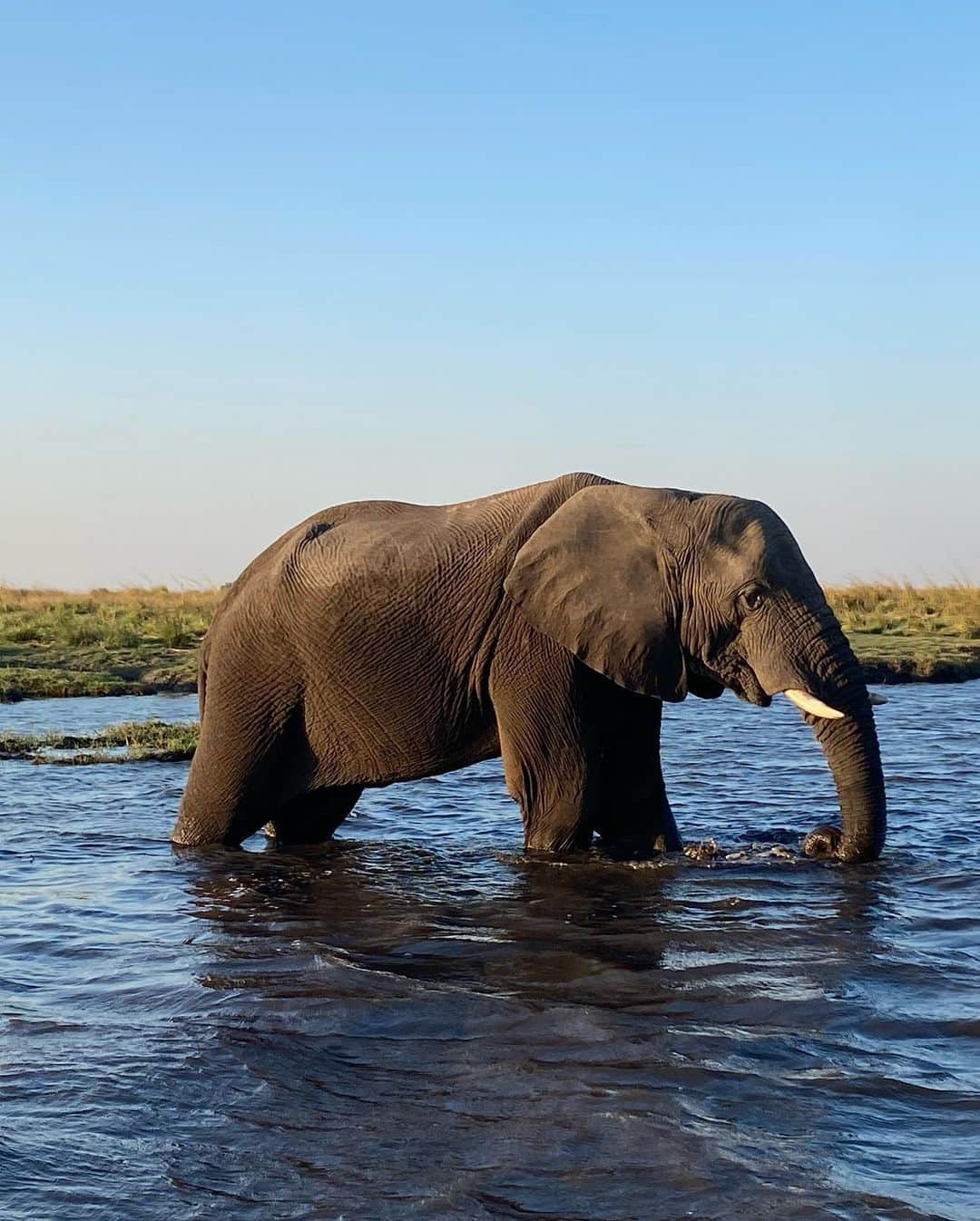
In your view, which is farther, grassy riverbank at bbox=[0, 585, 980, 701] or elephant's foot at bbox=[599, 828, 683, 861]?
grassy riverbank at bbox=[0, 585, 980, 701]

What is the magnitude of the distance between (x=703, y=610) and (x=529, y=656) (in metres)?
0.97

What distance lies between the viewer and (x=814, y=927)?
7.29 m

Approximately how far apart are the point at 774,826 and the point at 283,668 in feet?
10.9

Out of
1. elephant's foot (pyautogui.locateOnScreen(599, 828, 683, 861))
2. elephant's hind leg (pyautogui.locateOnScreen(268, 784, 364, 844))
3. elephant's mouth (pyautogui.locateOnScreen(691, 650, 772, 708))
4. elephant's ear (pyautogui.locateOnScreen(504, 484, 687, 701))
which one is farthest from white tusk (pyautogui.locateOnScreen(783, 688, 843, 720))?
elephant's hind leg (pyautogui.locateOnScreen(268, 784, 364, 844))

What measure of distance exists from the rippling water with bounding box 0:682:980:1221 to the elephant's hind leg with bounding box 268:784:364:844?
173 mm

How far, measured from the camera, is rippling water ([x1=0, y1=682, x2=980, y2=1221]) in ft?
14.8

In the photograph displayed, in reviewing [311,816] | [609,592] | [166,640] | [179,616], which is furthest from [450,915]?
[179,616]

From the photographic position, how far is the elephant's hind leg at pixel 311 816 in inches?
387

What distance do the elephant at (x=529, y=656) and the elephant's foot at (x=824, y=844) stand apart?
0.05 ft

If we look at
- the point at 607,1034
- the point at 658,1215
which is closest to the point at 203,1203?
the point at 658,1215

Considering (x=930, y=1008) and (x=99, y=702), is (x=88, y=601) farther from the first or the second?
(x=930, y=1008)

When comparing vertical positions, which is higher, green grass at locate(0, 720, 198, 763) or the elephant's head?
the elephant's head

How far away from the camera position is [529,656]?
28.2ft

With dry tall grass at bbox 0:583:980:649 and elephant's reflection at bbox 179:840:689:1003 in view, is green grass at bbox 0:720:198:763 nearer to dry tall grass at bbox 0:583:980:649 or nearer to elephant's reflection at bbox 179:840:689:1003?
elephant's reflection at bbox 179:840:689:1003
